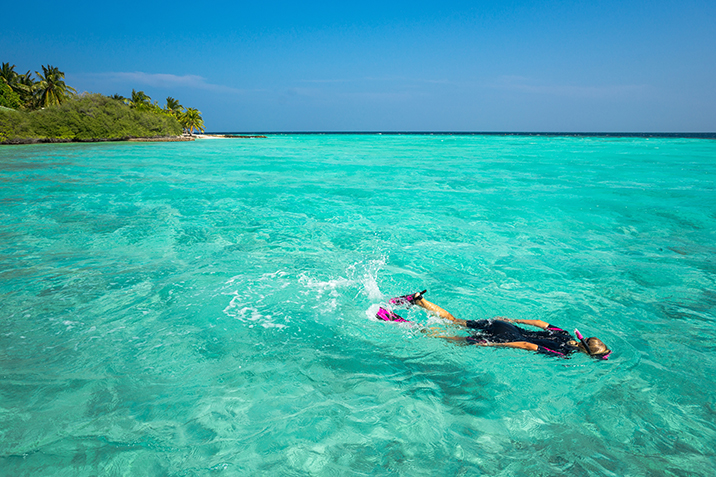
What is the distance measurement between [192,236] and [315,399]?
897 cm

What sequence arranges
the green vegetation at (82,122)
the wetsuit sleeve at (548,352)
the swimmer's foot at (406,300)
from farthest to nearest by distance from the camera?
the green vegetation at (82,122) < the swimmer's foot at (406,300) < the wetsuit sleeve at (548,352)

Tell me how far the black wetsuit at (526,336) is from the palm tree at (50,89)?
7945cm

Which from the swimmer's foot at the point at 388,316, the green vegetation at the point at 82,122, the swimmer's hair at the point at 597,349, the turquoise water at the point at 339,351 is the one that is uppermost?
the green vegetation at the point at 82,122

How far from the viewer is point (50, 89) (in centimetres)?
6259

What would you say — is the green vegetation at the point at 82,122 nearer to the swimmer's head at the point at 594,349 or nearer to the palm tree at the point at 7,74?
the palm tree at the point at 7,74

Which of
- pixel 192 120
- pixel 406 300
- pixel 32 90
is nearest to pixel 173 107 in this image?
pixel 192 120

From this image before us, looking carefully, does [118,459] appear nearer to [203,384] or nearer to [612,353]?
[203,384]

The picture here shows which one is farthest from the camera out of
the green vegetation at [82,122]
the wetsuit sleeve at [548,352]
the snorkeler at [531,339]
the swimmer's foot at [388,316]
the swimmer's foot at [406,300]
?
the green vegetation at [82,122]

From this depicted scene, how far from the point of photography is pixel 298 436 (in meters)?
4.35

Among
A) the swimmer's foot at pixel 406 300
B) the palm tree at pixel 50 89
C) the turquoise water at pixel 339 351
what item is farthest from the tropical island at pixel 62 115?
the swimmer's foot at pixel 406 300

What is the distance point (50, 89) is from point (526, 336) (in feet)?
272

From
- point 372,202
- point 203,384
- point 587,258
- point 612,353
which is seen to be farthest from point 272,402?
point 372,202

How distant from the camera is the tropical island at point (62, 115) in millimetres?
52922

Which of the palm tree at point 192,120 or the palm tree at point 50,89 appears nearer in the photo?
the palm tree at point 50,89
